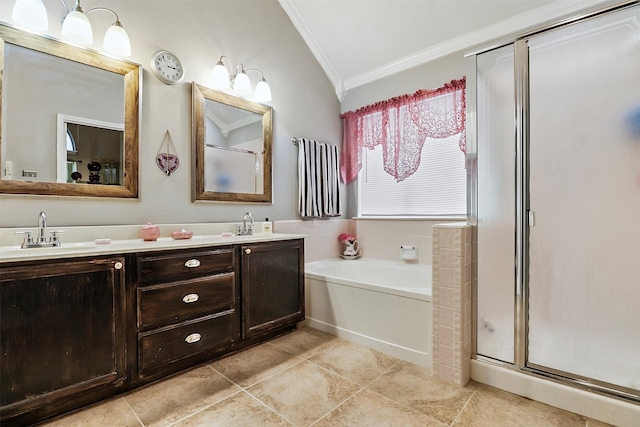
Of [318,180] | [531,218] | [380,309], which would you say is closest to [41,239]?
[380,309]

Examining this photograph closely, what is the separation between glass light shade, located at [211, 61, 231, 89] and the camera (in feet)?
8.10

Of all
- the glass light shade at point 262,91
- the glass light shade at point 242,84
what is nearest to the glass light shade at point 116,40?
the glass light shade at point 242,84

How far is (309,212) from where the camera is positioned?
10.5ft

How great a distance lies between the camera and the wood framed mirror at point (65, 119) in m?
1.67

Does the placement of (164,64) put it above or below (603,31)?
above

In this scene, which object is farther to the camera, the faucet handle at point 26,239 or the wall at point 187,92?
the wall at point 187,92

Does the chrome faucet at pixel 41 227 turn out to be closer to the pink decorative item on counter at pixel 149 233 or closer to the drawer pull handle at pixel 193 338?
the pink decorative item on counter at pixel 149 233

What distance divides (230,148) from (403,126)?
178 cm

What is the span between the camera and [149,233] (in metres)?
2.03

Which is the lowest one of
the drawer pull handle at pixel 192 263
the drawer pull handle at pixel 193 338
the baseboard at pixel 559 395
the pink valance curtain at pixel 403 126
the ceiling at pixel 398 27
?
the baseboard at pixel 559 395

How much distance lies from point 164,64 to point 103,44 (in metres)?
0.37

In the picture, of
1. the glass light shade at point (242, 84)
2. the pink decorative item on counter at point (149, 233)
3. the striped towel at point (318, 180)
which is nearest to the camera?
the pink decorative item on counter at point (149, 233)

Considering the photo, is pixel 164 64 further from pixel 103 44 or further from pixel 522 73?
pixel 522 73

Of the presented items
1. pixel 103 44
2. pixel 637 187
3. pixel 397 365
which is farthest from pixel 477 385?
pixel 103 44
